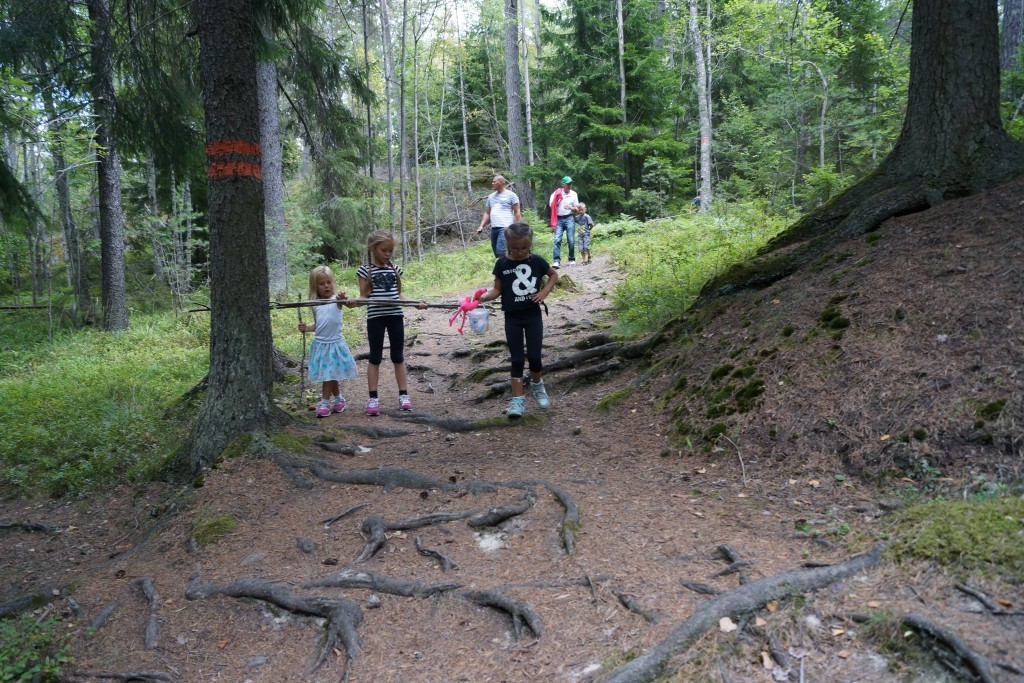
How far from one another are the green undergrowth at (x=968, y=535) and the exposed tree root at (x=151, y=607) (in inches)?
161

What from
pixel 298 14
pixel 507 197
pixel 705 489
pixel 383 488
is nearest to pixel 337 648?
pixel 383 488

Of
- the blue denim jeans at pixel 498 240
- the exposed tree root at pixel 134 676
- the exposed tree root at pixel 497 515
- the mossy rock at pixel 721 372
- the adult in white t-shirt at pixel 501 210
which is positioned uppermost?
the adult in white t-shirt at pixel 501 210

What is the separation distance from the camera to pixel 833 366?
4.75 metres

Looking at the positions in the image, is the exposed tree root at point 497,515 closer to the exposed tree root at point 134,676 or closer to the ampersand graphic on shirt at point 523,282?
the exposed tree root at point 134,676

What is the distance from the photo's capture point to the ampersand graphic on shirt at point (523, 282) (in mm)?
6410

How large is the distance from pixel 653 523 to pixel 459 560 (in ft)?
4.23

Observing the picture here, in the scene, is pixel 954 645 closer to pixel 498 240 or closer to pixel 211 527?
pixel 211 527

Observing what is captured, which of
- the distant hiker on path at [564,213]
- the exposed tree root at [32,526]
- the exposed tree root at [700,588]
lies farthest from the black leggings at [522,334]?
the distant hiker on path at [564,213]

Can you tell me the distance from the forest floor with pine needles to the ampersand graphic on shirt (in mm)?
1395

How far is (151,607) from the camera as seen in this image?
3.98 m

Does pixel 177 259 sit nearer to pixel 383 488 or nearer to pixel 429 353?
pixel 429 353

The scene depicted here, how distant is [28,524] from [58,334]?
11.3 meters

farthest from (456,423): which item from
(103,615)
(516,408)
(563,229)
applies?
(563,229)

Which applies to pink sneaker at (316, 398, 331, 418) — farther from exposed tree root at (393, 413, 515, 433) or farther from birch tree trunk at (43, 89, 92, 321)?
birch tree trunk at (43, 89, 92, 321)
